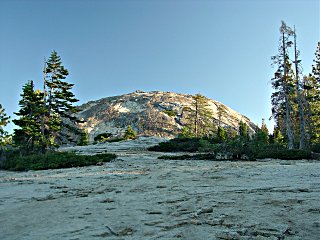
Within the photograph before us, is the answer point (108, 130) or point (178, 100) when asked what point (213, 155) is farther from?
point (178, 100)

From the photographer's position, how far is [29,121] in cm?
2375

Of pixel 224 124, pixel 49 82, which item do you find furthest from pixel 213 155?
pixel 224 124

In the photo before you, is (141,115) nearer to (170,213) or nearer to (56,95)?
(56,95)

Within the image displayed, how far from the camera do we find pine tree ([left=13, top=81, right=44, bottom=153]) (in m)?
24.0

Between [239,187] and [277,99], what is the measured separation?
23.7m

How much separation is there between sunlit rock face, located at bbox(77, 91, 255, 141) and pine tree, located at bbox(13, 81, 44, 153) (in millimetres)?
55059

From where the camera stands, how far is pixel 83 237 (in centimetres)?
303

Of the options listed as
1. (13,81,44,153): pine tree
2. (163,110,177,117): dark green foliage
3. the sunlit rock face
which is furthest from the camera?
(163,110,177,117): dark green foliage

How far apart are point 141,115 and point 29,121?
7746cm

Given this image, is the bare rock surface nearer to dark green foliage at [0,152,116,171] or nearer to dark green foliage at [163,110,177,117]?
dark green foliage at [0,152,116,171]

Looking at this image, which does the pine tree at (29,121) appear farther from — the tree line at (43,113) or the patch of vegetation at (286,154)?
the patch of vegetation at (286,154)

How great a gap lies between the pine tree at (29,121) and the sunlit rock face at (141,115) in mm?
55059

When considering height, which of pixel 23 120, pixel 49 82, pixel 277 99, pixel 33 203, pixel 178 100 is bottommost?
pixel 33 203

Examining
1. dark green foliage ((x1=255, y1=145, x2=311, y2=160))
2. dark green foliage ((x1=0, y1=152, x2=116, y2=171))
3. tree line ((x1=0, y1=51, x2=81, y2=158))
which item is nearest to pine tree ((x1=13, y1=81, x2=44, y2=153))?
tree line ((x1=0, y1=51, x2=81, y2=158))
